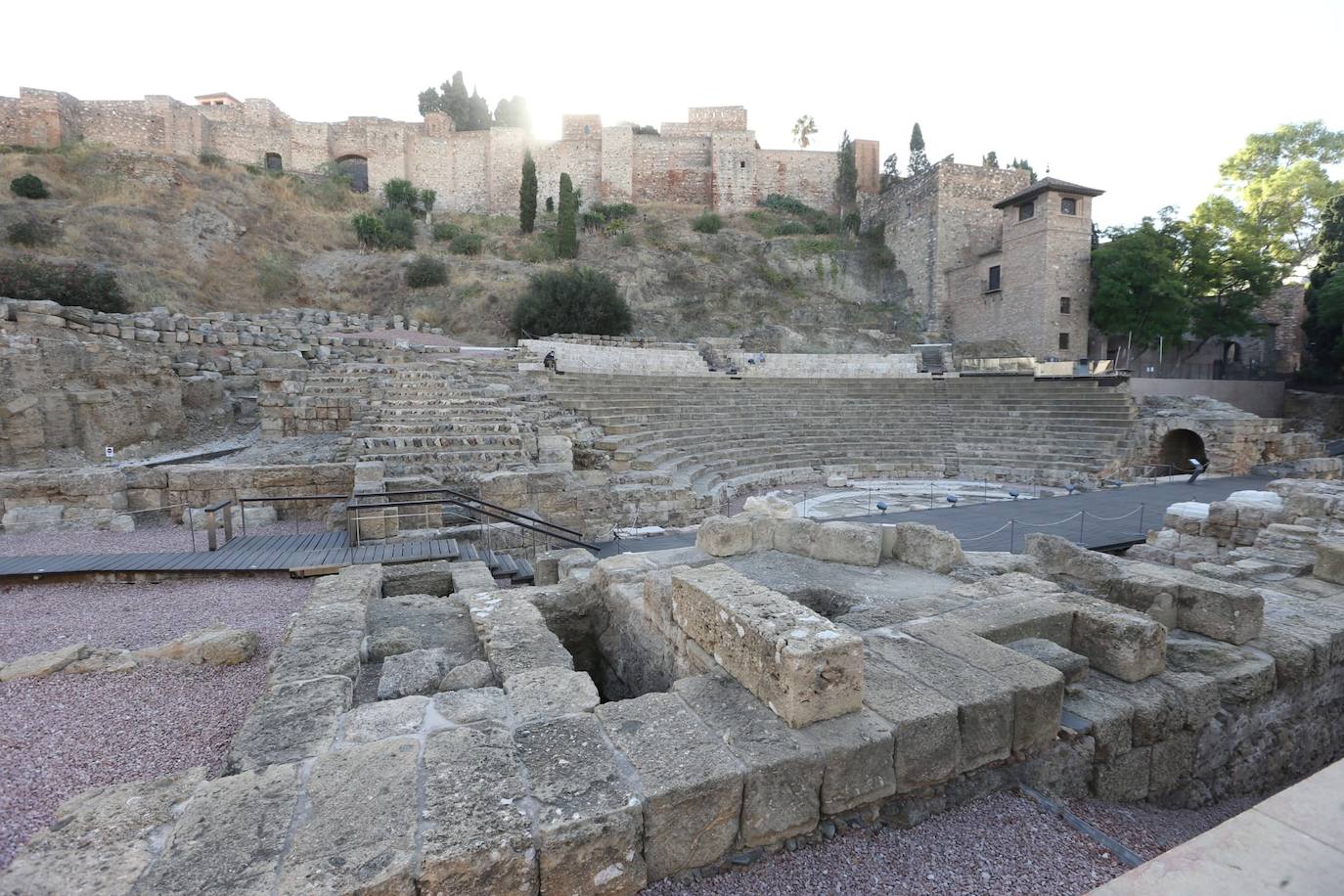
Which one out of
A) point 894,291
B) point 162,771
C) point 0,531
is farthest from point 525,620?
point 894,291

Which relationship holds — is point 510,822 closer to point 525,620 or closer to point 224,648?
point 525,620

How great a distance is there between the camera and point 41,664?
366 cm

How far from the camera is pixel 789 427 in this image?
18656 mm

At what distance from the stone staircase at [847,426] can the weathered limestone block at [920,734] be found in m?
9.87

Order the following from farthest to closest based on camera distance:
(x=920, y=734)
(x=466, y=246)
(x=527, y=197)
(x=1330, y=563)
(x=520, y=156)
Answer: (x=520, y=156) → (x=527, y=197) → (x=466, y=246) → (x=1330, y=563) → (x=920, y=734)

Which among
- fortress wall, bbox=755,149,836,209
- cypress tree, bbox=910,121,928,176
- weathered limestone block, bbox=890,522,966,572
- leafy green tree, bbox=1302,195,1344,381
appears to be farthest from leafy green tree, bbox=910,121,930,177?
weathered limestone block, bbox=890,522,966,572

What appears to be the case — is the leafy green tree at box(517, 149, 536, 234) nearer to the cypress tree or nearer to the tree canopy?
the tree canopy

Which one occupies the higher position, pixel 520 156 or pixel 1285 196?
pixel 520 156

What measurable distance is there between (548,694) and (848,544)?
3.59 meters

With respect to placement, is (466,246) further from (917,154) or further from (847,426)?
(917,154)

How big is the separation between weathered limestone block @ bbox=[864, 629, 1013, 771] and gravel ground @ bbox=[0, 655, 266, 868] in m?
3.40

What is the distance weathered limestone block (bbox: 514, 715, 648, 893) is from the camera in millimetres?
2014

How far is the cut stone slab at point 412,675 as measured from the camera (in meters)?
3.12

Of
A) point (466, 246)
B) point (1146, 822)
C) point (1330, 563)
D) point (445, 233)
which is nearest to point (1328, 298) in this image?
point (1330, 563)
